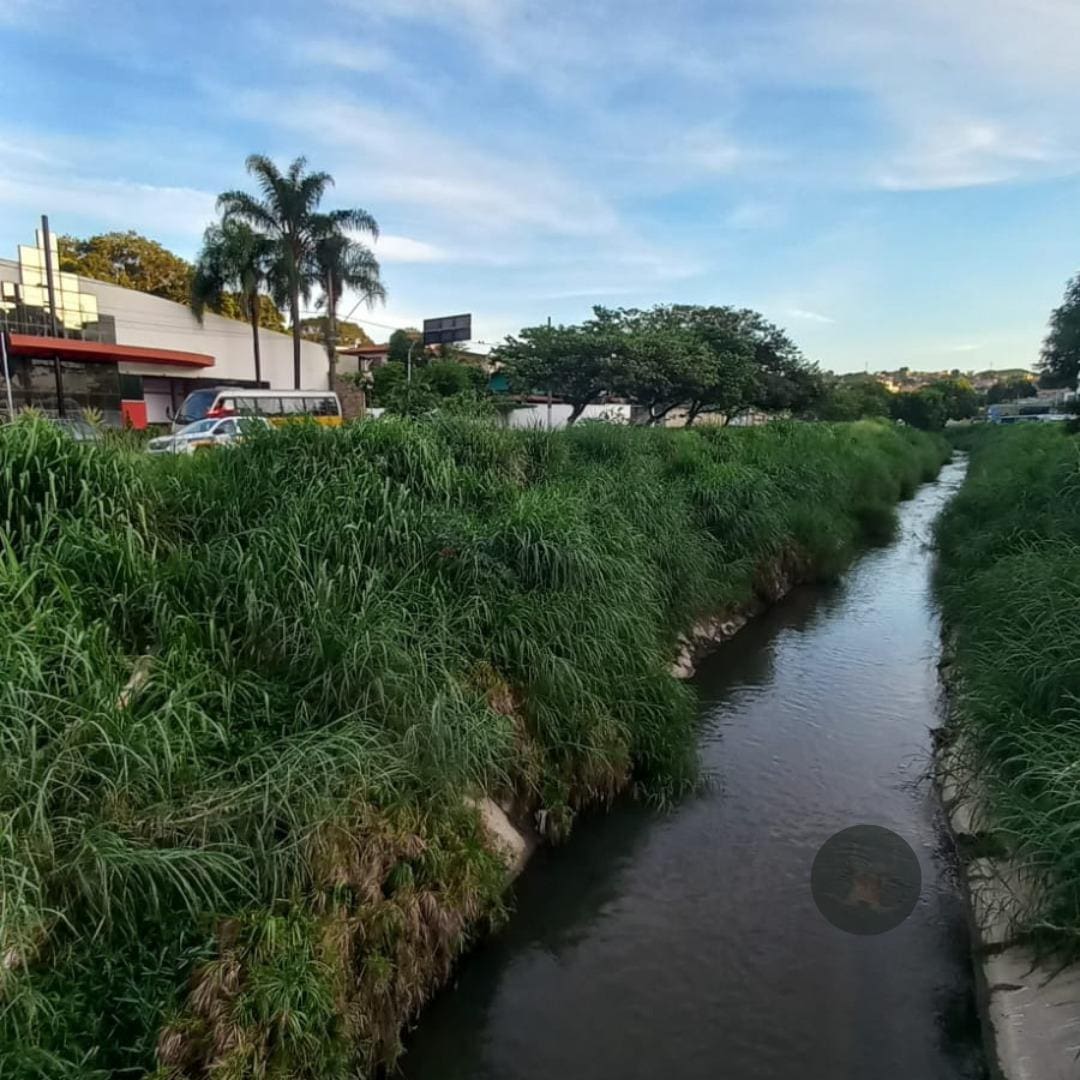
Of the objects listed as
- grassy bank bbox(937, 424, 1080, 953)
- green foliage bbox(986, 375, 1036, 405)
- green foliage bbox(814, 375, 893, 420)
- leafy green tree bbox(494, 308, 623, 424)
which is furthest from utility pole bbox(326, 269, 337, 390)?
green foliage bbox(986, 375, 1036, 405)

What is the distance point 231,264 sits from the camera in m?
28.8

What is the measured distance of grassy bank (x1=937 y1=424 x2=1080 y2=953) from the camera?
3.66 meters

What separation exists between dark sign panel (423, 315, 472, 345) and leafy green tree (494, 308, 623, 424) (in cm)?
127

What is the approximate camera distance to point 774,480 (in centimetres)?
1433

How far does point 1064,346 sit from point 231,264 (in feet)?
93.0

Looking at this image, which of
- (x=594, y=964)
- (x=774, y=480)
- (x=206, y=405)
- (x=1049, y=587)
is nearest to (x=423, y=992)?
(x=594, y=964)

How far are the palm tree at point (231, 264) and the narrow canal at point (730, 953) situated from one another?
1086 inches

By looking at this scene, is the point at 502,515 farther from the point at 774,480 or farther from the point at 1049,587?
the point at 774,480

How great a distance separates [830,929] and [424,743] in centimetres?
262

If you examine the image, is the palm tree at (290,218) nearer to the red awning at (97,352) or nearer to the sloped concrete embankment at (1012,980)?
the red awning at (97,352)

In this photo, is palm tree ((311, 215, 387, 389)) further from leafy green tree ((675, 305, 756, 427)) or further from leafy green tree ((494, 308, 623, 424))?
leafy green tree ((675, 305, 756, 427))

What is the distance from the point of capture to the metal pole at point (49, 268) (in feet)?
81.1

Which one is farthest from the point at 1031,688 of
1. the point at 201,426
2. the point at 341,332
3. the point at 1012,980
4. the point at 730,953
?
the point at 341,332
